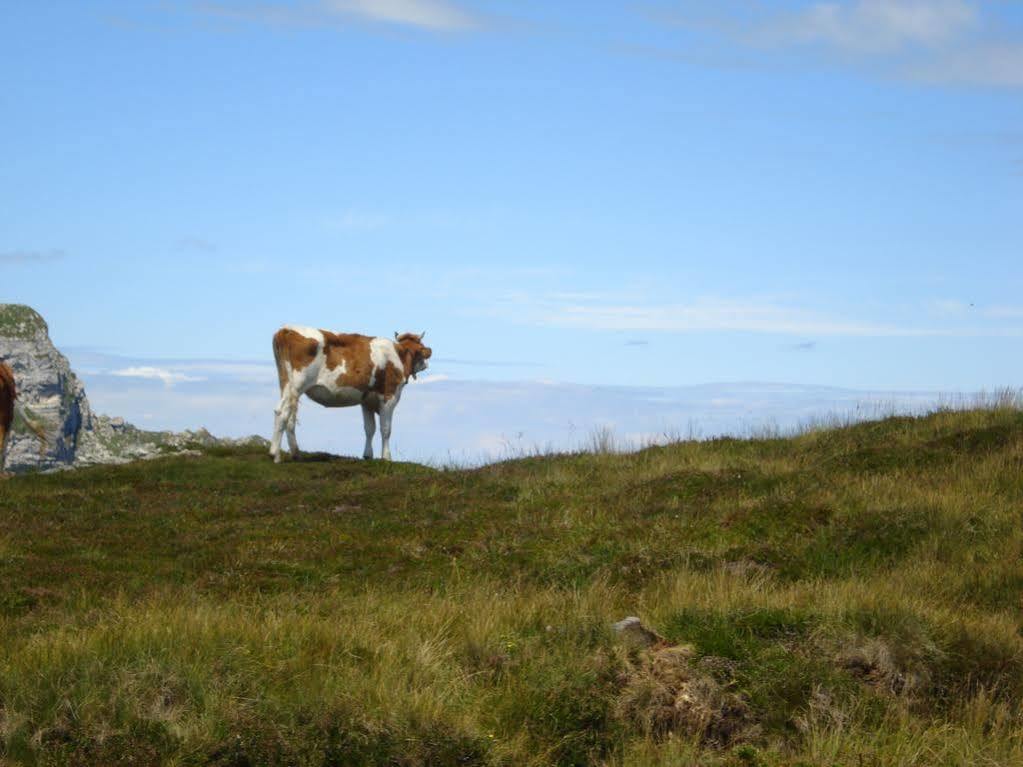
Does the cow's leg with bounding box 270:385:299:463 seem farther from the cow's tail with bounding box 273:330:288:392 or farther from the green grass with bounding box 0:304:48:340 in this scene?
the green grass with bounding box 0:304:48:340

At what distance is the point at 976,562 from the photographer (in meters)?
14.3

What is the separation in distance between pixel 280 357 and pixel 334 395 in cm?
173

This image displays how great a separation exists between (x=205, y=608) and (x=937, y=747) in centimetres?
581

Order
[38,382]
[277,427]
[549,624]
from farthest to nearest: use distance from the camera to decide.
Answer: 1. [38,382]
2. [277,427]
3. [549,624]

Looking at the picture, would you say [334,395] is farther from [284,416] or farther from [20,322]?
[20,322]

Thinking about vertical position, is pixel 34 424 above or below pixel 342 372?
below

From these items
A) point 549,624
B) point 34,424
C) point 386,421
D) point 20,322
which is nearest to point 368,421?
point 386,421

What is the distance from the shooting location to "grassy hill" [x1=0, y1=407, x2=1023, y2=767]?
27.7 feet

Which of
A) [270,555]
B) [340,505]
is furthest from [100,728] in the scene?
[340,505]

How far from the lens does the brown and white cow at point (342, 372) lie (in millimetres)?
29750

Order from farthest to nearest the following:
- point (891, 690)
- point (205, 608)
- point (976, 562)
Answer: point (976, 562), point (205, 608), point (891, 690)

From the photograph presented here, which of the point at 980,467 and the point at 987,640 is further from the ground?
the point at 980,467

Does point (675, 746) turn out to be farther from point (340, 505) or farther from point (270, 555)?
point (340, 505)

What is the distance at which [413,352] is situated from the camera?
33406 millimetres
